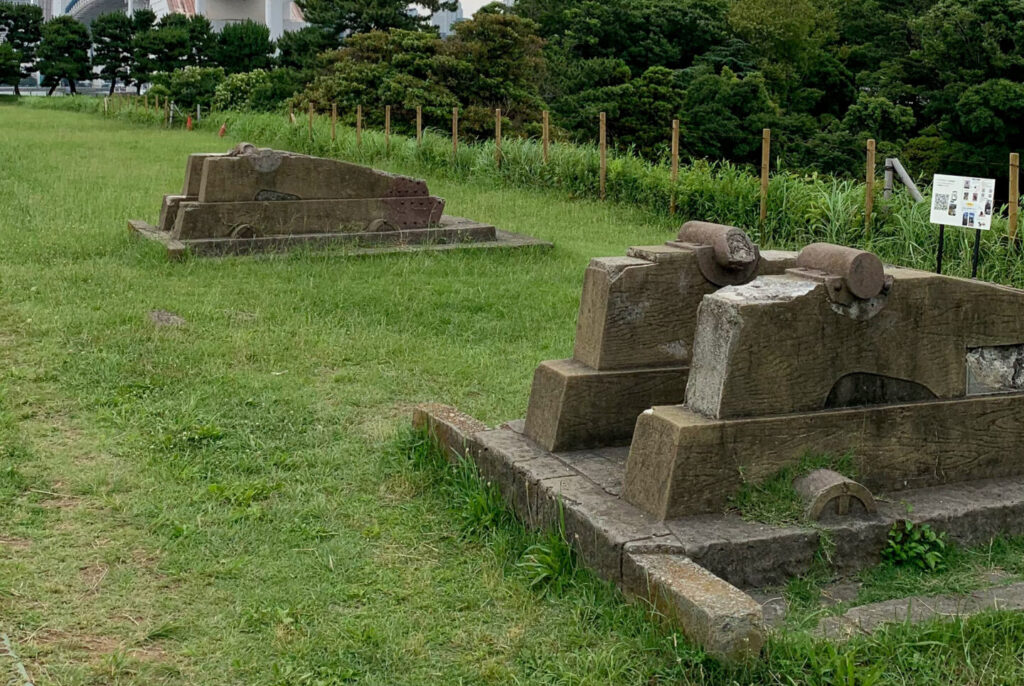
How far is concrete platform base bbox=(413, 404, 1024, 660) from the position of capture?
312 centimetres

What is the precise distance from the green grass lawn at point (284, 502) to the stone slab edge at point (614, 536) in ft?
0.23

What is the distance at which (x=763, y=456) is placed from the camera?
12.2 feet

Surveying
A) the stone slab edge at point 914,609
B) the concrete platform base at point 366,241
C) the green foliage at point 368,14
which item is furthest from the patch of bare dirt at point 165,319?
the green foliage at point 368,14

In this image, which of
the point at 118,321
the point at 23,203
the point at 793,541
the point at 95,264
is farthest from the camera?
the point at 23,203

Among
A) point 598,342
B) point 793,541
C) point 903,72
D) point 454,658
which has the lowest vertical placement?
point 454,658

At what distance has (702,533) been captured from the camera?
355 cm

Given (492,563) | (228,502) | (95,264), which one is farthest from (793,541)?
(95,264)

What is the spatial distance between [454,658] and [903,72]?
99.0 feet

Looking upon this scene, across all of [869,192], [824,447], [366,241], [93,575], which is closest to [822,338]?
[824,447]

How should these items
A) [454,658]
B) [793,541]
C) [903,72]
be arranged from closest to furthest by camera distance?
1. [454,658]
2. [793,541]
3. [903,72]

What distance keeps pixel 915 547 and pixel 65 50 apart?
194ft

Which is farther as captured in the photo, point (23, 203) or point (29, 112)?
point (29, 112)

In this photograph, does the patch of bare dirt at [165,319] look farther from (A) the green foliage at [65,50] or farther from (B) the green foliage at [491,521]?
(A) the green foliage at [65,50]

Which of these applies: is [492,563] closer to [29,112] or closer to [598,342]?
[598,342]
